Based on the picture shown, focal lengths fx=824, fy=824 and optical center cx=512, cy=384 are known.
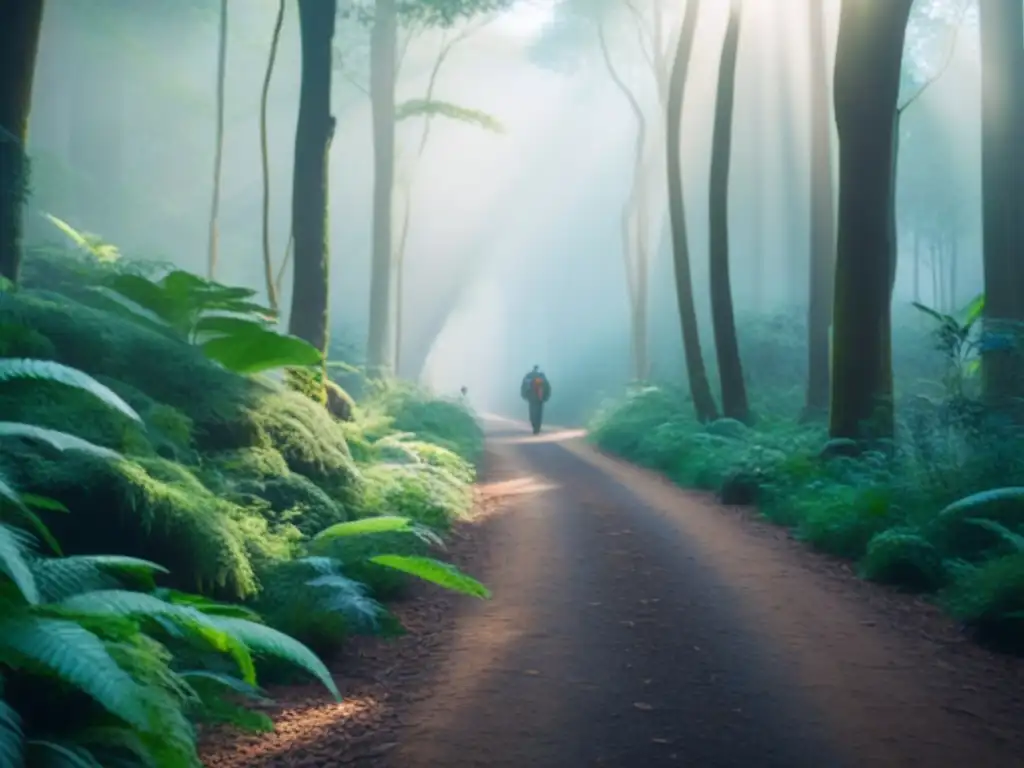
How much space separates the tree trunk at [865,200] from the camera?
28.8 feet

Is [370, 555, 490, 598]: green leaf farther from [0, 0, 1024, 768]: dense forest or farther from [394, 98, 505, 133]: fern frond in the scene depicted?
[394, 98, 505, 133]: fern frond

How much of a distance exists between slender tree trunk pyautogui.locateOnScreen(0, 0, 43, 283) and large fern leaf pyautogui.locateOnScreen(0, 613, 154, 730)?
5815 mm

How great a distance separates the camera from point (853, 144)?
354 inches

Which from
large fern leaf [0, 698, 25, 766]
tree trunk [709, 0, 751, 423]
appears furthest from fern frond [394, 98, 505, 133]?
large fern leaf [0, 698, 25, 766]

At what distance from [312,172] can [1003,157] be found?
9650mm

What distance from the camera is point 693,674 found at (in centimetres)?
438

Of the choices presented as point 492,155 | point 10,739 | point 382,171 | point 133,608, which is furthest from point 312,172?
point 492,155

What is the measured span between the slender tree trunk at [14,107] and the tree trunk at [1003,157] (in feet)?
36.6

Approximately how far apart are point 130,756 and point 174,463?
2.52m

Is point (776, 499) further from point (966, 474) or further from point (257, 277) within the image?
point (257, 277)

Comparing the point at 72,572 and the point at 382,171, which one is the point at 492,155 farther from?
the point at 72,572

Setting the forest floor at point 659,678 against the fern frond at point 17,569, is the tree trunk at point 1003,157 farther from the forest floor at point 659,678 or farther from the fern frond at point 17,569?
the fern frond at point 17,569

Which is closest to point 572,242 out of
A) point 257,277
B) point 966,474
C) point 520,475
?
point 257,277

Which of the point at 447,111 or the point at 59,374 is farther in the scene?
the point at 447,111
